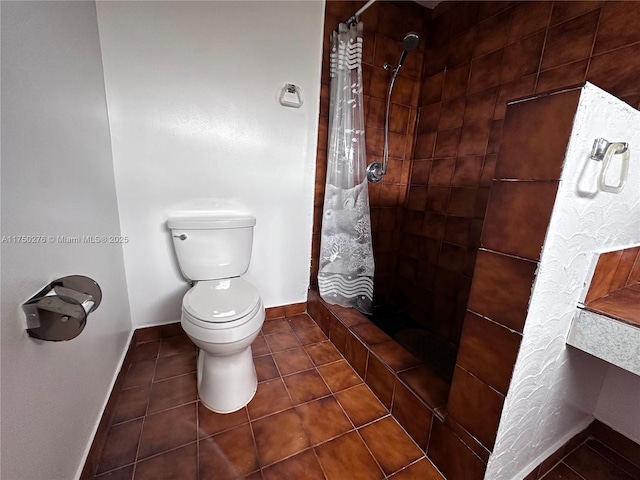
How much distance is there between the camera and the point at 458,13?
5.05 ft

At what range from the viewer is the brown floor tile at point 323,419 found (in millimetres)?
1030

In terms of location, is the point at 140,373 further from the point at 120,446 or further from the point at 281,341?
the point at 281,341

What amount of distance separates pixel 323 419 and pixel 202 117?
157cm

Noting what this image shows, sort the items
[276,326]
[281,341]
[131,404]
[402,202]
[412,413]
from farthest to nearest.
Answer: [402,202], [276,326], [281,341], [131,404], [412,413]

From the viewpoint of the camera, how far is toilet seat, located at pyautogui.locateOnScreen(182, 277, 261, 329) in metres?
1.01

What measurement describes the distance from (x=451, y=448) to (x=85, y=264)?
1.42 m

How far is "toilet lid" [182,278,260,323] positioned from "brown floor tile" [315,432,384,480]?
0.60 m

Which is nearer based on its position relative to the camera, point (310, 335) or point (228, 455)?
point (228, 455)

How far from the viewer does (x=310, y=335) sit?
65.1 inches

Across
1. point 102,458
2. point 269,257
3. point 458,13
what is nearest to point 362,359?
point 269,257

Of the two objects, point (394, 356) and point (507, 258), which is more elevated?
point (507, 258)

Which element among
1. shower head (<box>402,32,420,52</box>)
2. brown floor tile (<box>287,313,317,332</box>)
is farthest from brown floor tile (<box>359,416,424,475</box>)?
shower head (<box>402,32,420,52</box>)

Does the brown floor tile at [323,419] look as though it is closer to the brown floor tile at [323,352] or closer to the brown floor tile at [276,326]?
the brown floor tile at [323,352]

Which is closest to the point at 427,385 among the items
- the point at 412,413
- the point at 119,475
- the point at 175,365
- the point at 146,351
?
the point at 412,413
